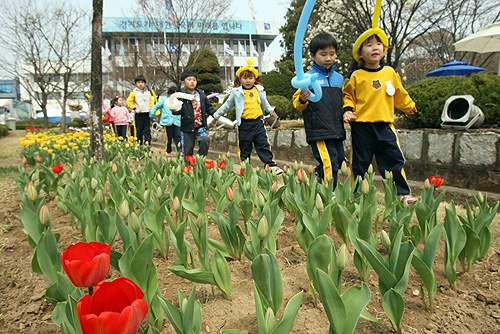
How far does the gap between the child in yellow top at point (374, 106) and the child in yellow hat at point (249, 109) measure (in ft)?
4.89

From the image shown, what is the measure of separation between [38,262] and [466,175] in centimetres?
435

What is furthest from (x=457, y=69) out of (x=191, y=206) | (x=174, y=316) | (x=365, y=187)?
(x=174, y=316)

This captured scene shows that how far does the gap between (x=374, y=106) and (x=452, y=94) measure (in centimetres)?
237

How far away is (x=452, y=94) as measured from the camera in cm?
492

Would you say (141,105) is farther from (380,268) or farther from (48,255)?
(380,268)

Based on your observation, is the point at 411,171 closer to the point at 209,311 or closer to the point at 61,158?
the point at 209,311

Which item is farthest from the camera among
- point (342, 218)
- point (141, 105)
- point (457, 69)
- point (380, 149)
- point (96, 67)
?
point (457, 69)

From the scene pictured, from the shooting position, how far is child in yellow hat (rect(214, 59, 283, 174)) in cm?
476

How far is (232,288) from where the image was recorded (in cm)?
162

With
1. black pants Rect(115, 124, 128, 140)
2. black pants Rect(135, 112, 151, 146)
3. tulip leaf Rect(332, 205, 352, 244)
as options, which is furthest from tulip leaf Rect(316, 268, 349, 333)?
black pants Rect(115, 124, 128, 140)

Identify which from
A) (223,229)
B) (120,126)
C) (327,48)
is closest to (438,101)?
(327,48)

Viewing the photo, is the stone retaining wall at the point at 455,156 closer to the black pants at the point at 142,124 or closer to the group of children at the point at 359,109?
the group of children at the point at 359,109

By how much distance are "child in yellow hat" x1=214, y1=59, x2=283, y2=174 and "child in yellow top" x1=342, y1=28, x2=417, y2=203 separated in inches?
58.7

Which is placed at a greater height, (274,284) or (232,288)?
(274,284)
